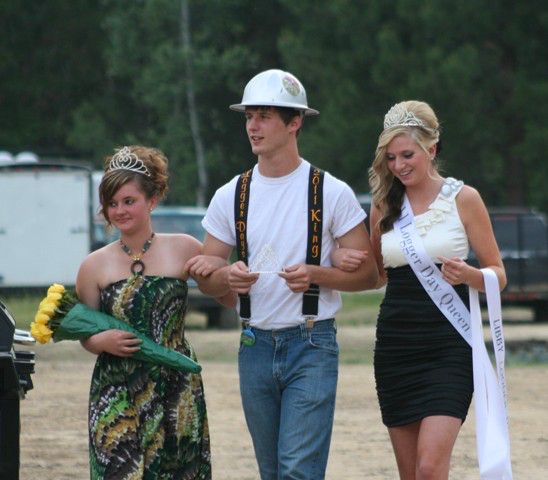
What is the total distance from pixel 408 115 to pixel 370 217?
0.48m

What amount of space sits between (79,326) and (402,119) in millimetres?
1494

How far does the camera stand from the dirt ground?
9.77 m

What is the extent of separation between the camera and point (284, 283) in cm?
603

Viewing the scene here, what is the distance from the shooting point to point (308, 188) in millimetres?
6074

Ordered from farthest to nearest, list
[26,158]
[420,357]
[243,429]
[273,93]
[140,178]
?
[26,158] < [243,429] < [420,357] < [273,93] < [140,178]

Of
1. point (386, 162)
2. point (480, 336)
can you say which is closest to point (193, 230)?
point (386, 162)

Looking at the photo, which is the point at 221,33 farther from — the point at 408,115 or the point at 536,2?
the point at 408,115

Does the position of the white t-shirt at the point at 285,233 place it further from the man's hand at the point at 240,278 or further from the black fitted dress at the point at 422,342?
the black fitted dress at the point at 422,342

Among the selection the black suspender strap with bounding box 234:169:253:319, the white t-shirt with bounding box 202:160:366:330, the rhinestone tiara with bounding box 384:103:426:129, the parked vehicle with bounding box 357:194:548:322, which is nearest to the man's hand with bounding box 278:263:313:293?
the white t-shirt with bounding box 202:160:366:330

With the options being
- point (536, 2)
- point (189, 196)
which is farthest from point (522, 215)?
A: point (189, 196)

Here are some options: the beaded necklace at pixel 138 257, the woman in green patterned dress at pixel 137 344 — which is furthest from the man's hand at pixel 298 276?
the beaded necklace at pixel 138 257

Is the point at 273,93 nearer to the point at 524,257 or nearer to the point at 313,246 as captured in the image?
the point at 313,246

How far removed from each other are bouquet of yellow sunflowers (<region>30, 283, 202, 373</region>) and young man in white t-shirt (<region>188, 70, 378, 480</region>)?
333mm

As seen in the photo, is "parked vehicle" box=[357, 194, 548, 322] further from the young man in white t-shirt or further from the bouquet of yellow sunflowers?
the bouquet of yellow sunflowers
